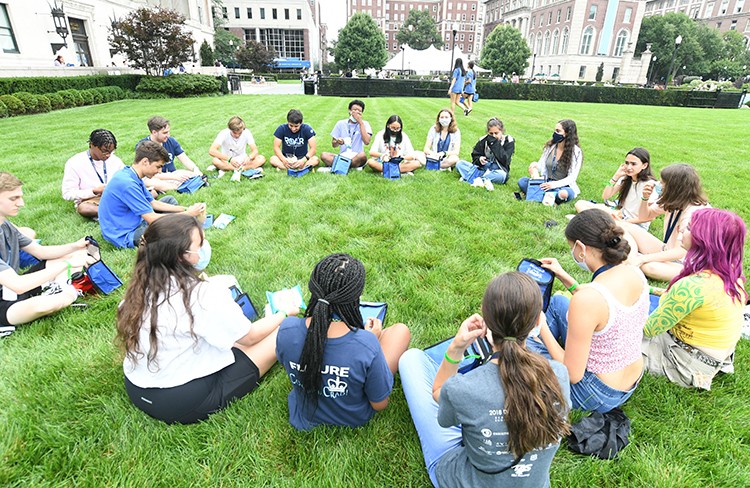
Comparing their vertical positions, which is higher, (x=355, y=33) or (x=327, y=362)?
(x=355, y=33)

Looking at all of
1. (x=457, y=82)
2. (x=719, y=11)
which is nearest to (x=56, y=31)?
(x=457, y=82)

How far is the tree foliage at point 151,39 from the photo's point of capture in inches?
912

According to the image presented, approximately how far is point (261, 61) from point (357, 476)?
61674 mm

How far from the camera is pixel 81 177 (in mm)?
5418

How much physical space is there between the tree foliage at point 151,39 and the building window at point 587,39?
6782 centimetres

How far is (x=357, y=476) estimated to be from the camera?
212cm

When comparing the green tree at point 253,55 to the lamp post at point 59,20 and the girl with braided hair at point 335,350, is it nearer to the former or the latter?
the lamp post at point 59,20

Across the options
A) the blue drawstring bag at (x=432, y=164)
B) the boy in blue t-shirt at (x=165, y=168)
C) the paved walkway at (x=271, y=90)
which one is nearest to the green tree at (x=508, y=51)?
the paved walkway at (x=271, y=90)

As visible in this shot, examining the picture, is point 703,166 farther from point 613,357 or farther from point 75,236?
point 75,236

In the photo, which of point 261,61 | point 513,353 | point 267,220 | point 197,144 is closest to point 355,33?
point 261,61

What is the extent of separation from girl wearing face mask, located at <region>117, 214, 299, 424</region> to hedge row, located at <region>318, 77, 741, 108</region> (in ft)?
85.3

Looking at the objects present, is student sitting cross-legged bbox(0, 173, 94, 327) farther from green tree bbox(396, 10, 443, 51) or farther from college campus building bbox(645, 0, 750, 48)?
green tree bbox(396, 10, 443, 51)

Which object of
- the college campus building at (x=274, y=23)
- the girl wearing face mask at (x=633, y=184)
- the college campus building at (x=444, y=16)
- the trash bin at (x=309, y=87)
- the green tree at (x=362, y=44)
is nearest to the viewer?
the girl wearing face mask at (x=633, y=184)

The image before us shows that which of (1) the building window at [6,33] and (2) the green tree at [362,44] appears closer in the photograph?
(1) the building window at [6,33]
